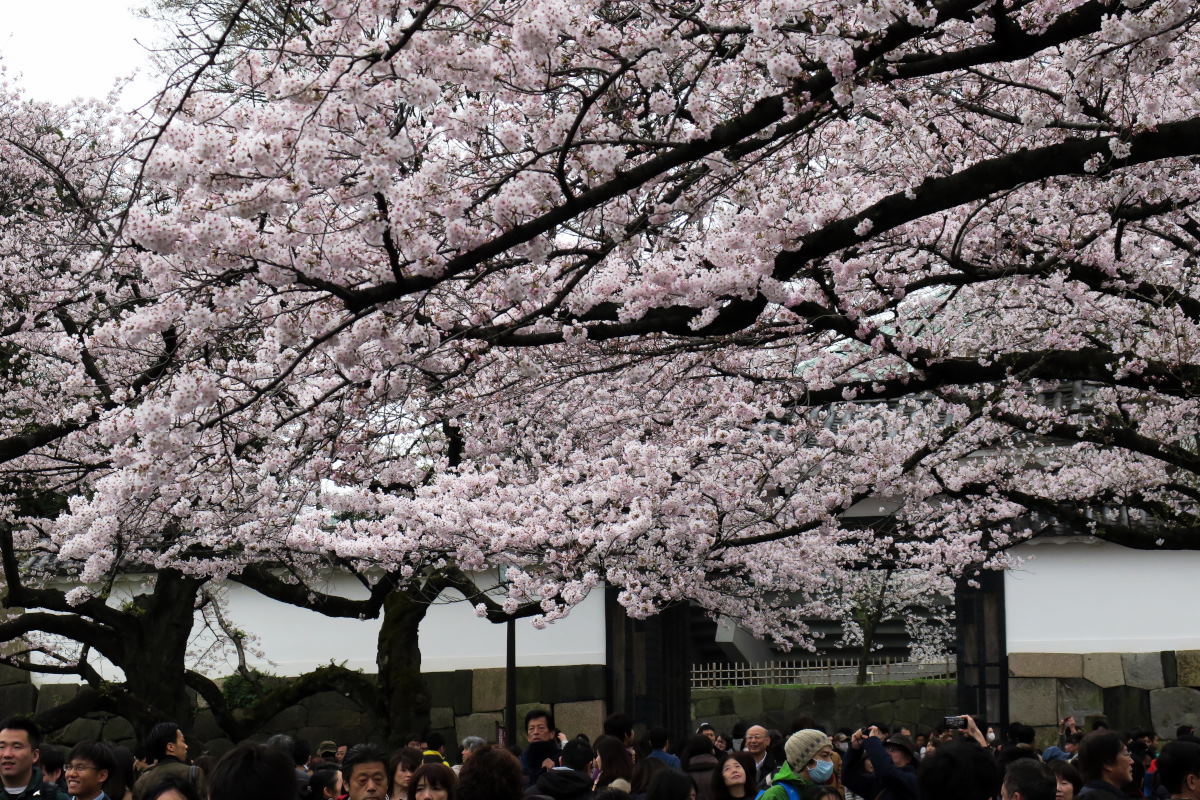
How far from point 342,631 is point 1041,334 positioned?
333 inches

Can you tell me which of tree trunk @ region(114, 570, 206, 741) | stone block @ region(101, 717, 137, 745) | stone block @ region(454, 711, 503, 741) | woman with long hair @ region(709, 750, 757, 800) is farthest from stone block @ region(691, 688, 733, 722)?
woman with long hair @ region(709, 750, 757, 800)

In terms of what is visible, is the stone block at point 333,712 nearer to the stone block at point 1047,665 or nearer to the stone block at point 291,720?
the stone block at point 291,720

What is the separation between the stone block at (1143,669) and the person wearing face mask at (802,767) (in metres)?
8.57

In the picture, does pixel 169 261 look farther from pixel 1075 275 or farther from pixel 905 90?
pixel 1075 275

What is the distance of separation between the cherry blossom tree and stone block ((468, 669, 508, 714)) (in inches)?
107

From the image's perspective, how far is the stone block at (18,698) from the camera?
1455 centimetres

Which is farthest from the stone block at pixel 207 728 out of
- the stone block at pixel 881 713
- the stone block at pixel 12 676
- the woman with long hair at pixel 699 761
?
the stone block at pixel 881 713

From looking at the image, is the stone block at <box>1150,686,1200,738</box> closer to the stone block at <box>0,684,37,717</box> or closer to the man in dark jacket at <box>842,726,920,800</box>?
the man in dark jacket at <box>842,726,920,800</box>

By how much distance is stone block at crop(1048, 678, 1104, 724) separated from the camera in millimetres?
13950

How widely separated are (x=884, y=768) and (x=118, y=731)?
10.6 metres

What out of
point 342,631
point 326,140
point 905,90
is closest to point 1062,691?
point 342,631

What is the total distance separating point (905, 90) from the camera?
7.19 meters

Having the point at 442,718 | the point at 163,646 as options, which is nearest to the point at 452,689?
the point at 442,718

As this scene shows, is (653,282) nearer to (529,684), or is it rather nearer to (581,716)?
(529,684)
